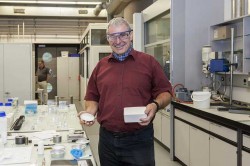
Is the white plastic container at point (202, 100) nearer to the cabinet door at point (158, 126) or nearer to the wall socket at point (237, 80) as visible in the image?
the wall socket at point (237, 80)

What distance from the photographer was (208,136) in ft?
9.93

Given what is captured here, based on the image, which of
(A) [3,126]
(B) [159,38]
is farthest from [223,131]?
(B) [159,38]

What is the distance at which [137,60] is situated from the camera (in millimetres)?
1873

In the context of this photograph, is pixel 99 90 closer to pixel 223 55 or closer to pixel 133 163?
pixel 133 163

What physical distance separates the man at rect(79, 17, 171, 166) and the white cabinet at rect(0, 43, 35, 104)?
3.64 metres

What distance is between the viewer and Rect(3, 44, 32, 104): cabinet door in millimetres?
5172

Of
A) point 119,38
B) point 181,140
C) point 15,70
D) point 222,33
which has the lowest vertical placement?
point 181,140

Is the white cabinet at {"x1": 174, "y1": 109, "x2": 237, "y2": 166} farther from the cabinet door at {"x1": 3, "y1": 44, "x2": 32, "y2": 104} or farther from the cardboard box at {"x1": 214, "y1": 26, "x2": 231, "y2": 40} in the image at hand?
the cabinet door at {"x1": 3, "y1": 44, "x2": 32, "y2": 104}

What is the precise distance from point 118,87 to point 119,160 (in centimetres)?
44

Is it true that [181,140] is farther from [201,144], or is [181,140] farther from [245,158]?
[245,158]

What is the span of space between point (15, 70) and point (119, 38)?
3855mm

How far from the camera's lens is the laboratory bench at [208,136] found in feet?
8.12

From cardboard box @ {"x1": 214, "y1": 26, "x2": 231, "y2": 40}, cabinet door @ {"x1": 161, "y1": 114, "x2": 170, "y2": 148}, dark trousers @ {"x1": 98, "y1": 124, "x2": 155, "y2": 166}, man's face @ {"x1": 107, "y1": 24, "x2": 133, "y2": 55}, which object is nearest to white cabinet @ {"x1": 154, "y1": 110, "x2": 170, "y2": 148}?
cabinet door @ {"x1": 161, "y1": 114, "x2": 170, "y2": 148}

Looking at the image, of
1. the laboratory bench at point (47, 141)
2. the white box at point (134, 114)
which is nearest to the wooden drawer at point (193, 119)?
the laboratory bench at point (47, 141)
